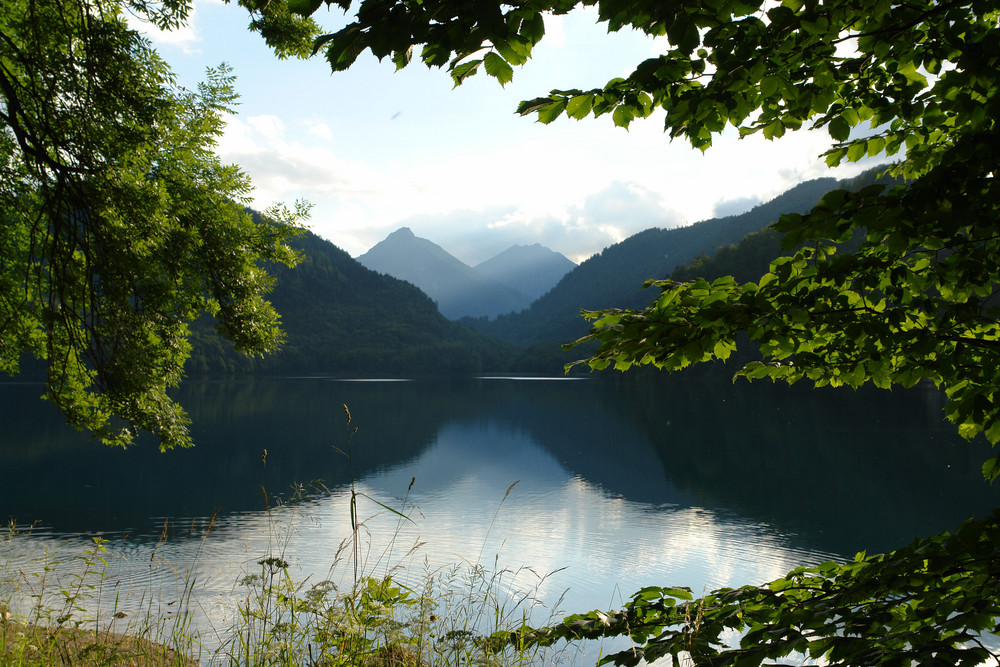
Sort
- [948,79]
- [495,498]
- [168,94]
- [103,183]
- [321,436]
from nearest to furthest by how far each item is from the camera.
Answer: [948,79] < [103,183] < [168,94] < [495,498] < [321,436]

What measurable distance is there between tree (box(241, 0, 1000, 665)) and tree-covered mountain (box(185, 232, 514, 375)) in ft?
379

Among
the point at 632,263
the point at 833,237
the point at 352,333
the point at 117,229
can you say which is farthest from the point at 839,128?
the point at 632,263

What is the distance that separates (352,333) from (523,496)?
133 m

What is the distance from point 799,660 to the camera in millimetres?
7688

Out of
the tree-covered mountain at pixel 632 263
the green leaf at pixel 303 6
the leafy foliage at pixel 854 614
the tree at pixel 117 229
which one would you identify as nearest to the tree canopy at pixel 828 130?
the green leaf at pixel 303 6

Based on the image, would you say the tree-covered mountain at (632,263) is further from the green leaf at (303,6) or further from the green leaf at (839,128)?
the green leaf at (303,6)

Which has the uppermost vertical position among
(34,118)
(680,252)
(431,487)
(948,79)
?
(680,252)

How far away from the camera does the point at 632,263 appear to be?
180m

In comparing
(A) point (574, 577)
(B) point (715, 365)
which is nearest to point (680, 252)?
(B) point (715, 365)

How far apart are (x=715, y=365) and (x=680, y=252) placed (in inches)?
3680

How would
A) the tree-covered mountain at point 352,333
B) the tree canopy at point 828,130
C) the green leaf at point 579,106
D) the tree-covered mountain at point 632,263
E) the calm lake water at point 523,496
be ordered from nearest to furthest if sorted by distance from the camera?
the tree canopy at point 828,130 < the green leaf at point 579,106 < the calm lake water at point 523,496 < the tree-covered mountain at point 352,333 < the tree-covered mountain at point 632,263

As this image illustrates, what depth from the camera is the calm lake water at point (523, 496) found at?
1255cm

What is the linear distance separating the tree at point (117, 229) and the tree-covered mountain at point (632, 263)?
11545 centimetres

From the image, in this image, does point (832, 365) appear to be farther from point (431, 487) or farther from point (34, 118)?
point (431, 487)
